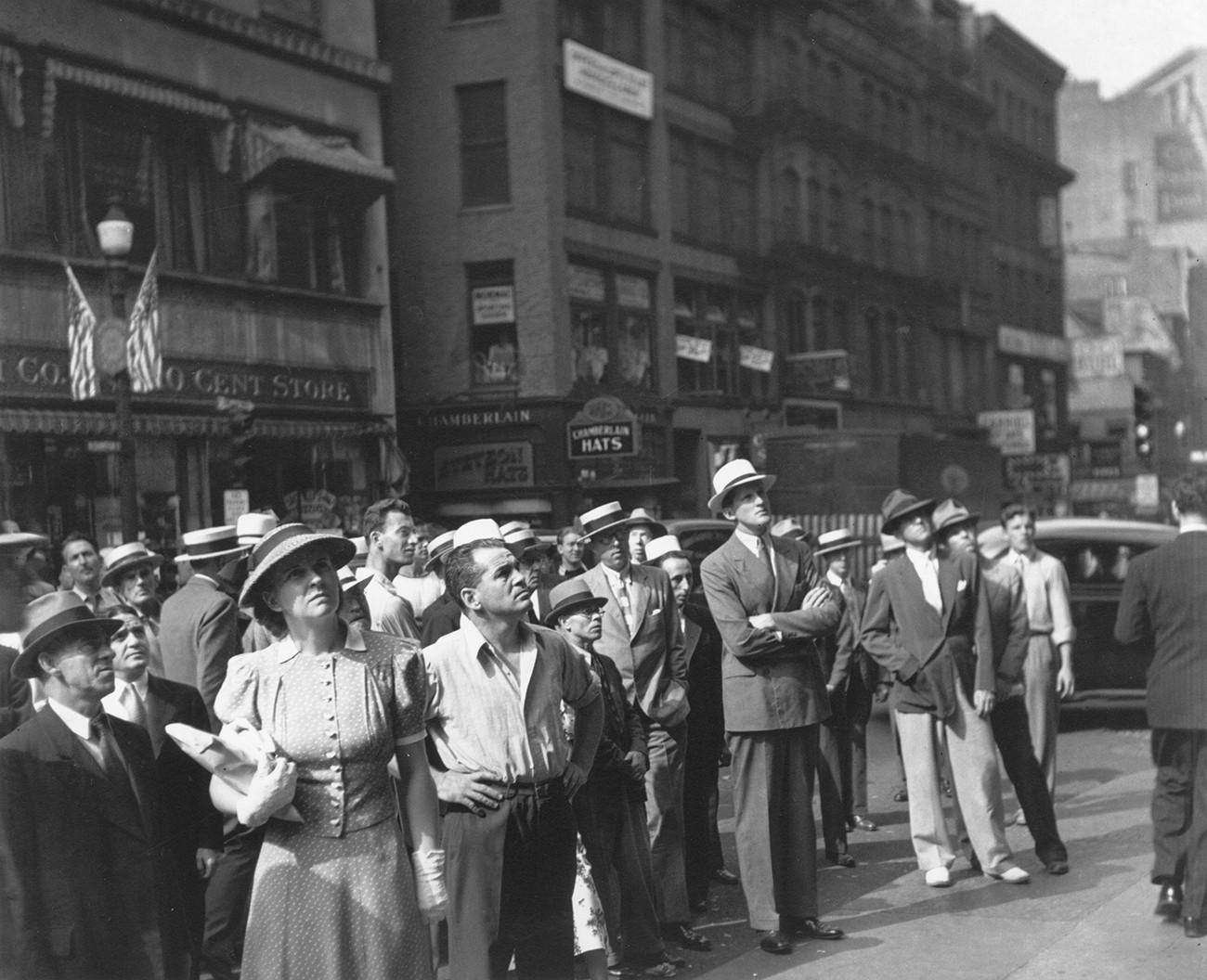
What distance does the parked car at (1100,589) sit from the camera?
1429cm

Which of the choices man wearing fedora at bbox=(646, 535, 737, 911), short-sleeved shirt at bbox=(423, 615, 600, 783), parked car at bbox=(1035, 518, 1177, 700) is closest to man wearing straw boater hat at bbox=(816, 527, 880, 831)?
man wearing fedora at bbox=(646, 535, 737, 911)

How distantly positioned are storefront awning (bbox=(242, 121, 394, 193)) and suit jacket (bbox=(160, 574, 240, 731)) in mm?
12069

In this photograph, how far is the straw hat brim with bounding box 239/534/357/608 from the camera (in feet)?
13.7

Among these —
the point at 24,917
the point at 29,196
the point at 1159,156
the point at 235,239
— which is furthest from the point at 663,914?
the point at 235,239

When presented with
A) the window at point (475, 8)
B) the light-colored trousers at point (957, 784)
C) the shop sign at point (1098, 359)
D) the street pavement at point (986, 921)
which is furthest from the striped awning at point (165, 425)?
the shop sign at point (1098, 359)

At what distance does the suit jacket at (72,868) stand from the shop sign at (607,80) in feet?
69.8

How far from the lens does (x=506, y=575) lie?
494 cm

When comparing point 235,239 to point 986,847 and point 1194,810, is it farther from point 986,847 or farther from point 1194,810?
point 1194,810

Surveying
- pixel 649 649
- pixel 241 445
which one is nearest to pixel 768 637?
pixel 649 649

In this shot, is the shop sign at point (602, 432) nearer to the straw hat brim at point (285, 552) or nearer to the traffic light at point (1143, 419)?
the traffic light at point (1143, 419)

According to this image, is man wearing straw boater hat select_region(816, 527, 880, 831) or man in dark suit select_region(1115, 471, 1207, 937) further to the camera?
man wearing straw boater hat select_region(816, 527, 880, 831)

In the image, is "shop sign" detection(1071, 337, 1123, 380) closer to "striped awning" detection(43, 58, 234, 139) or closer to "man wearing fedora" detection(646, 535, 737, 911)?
"striped awning" detection(43, 58, 234, 139)

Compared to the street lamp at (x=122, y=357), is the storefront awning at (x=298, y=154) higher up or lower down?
higher up

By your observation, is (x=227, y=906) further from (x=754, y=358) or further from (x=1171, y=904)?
(x=754, y=358)
